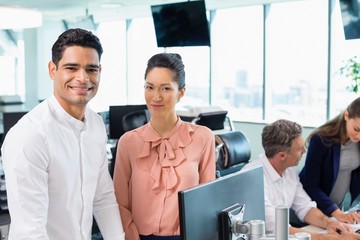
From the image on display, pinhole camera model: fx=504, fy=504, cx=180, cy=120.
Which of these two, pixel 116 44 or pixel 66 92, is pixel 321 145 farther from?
pixel 116 44

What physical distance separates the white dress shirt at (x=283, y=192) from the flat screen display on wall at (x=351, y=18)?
Result: 348 centimetres

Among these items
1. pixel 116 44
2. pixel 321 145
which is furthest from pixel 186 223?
pixel 116 44

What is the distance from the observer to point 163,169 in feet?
6.19

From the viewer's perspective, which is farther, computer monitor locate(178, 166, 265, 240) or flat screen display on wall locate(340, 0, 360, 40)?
flat screen display on wall locate(340, 0, 360, 40)

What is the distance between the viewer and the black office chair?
11.0ft

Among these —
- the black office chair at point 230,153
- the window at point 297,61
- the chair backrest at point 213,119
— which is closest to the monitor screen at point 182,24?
the window at point 297,61

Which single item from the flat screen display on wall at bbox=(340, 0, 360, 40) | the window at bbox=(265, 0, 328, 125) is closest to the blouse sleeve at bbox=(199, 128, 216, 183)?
the flat screen display on wall at bbox=(340, 0, 360, 40)

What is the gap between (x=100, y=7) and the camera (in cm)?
934

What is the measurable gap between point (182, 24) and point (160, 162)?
519 centimetres

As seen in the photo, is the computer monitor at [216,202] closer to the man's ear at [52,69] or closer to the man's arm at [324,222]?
the man's ear at [52,69]

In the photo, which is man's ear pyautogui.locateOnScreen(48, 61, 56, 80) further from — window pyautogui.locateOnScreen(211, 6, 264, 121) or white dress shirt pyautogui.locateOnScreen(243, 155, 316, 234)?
window pyautogui.locateOnScreen(211, 6, 264, 121)

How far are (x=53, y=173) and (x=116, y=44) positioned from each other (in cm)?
1012

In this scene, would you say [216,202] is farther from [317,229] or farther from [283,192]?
[317,229]

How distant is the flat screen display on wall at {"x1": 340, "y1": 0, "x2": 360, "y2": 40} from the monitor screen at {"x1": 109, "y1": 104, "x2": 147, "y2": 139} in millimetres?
2532
